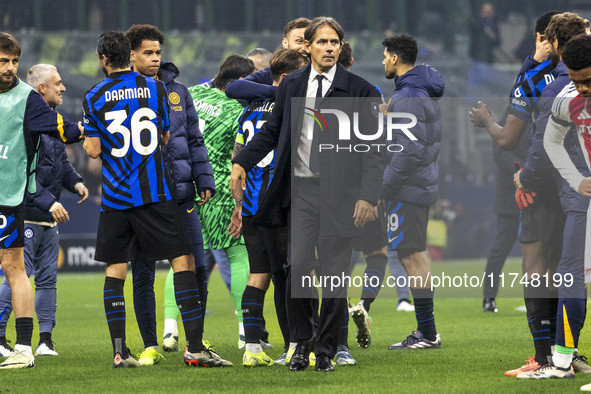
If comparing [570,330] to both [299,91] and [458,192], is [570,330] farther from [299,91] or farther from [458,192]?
[458,192]

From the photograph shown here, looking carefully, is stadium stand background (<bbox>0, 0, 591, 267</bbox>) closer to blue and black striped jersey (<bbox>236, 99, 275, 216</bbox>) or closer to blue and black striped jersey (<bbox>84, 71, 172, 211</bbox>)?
blue and black striped jersey (<bbox>236, 99, 275, 216</bbox>)

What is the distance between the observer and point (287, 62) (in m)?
6.30

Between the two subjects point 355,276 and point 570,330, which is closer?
point 570,330

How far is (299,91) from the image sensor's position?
570 cm

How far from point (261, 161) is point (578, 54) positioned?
7.67 feet

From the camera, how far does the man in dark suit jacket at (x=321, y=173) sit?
5.68 m

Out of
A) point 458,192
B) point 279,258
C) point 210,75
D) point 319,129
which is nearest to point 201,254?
point 279,258

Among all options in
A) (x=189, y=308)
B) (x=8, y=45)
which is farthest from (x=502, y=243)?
(x=8, y=45)

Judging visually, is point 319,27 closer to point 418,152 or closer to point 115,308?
point 418,152

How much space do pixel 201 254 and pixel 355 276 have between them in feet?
3.73

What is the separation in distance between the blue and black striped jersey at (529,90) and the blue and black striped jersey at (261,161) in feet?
5.14

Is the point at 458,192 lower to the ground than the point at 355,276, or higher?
higher

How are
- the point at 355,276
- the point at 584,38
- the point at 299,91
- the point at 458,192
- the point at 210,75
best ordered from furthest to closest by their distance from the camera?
the point at 210,75 → the point at 458,192 → the point at 355,276 → the point at 299,91 → the point at 584,38

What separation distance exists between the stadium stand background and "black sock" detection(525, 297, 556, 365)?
18.6 meters
